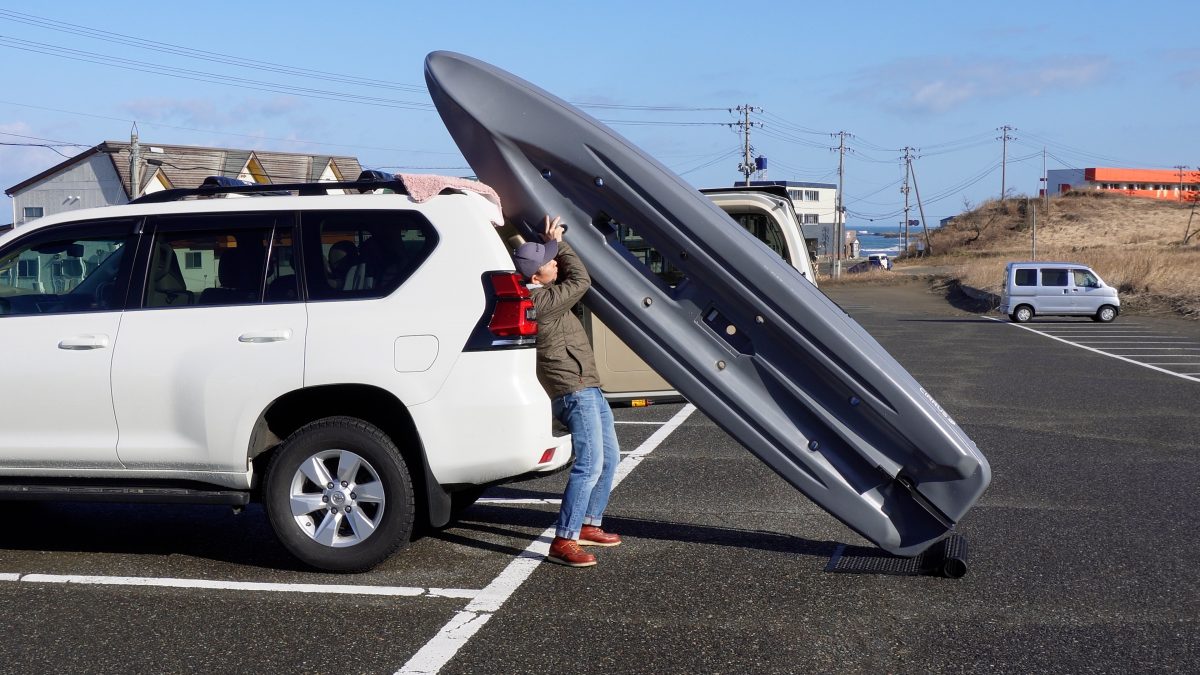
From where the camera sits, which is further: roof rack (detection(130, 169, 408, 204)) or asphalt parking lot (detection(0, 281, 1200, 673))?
roof rack (detection(130, 169, 408, 204))

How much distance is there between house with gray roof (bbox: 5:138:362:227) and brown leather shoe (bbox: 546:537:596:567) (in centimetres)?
4427

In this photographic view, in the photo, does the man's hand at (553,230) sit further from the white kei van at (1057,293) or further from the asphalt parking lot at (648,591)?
the white kei van at (1057,293)

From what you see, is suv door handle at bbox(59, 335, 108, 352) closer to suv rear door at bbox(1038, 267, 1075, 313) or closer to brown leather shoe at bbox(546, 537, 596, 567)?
brown leather shoe at bbox(546, 537, 596, 567)

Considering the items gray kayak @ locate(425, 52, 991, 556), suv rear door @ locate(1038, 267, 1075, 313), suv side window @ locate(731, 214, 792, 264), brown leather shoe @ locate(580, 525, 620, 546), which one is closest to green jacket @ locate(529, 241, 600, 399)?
gray kayak @ locate(425, 52, 991, 556)

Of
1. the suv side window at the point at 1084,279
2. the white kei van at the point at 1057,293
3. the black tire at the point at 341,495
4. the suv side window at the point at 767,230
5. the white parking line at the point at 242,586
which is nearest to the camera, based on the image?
the white parking line at the point at 242,586

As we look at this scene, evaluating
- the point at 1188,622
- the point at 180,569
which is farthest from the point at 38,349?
the point at 1188,622

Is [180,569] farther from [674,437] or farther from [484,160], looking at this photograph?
[674,437]

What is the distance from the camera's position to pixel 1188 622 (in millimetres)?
5195

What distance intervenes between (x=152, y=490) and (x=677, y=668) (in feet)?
9.59

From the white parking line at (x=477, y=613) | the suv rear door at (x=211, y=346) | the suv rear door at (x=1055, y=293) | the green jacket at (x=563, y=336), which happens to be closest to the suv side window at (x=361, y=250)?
the suv rear door at (x=211, y=346)

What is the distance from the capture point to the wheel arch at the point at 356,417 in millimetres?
5883

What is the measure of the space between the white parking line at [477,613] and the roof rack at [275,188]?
2.02 meters

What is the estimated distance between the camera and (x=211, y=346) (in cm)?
593

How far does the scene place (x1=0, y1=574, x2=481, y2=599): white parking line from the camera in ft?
18.8
